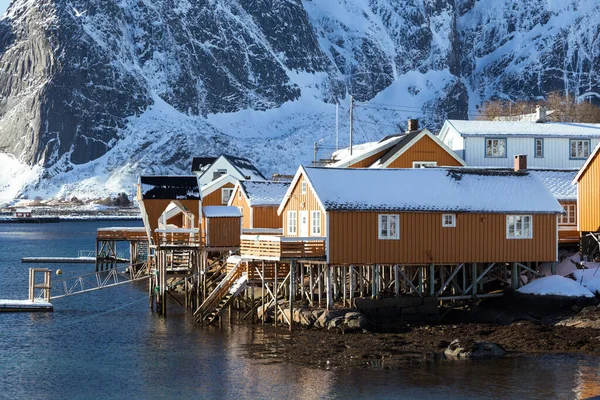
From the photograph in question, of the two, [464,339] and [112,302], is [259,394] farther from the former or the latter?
[112,302]

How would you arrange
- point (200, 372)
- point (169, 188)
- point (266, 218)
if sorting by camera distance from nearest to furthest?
1. point (200, 372)
2. point (169, 188)
3. point (266, 218)

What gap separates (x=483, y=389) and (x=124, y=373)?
12.2 meters

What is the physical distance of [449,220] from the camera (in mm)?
47031

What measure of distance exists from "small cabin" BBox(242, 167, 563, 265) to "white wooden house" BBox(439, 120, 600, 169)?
605 inches

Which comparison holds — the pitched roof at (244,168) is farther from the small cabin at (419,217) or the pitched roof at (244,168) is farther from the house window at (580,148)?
the small cabin at (419,217)

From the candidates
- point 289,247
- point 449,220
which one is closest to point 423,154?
point 449,220

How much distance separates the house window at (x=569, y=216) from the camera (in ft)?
182

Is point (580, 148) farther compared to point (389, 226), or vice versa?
point (580, 148)

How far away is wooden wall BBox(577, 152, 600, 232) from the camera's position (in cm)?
5091

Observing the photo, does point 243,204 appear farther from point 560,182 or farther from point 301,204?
point 560,182

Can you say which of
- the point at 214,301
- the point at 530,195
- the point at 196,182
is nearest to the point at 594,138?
the point at 530,195

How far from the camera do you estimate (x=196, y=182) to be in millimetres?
60500

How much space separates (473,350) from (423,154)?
2651cm

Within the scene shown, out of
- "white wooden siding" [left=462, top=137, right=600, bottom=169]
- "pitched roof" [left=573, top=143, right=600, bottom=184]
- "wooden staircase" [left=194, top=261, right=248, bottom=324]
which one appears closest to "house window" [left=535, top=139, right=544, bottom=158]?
"white wooden siding" [left=462, top=137, right=600, bottom=169]
